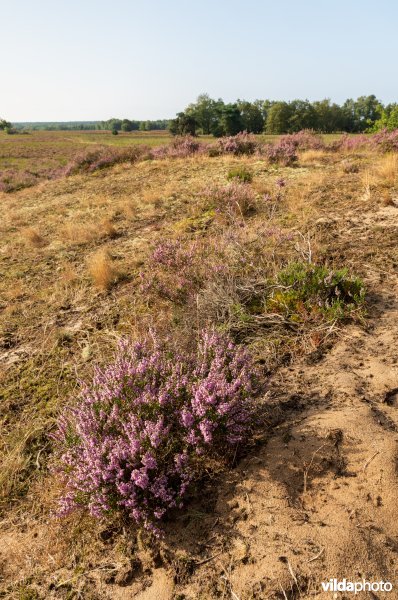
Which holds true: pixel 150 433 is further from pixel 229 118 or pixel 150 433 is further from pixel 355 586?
pixel 229 118

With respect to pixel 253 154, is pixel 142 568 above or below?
below

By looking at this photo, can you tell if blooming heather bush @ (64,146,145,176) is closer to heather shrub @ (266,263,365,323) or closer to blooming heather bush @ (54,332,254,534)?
heather shrub @ (266,263,365,323)

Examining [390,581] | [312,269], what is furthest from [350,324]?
[390,581]

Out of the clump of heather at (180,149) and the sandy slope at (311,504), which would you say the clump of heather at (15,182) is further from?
the sandy slope at (311,504)

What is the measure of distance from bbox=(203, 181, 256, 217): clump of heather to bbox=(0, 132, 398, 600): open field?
2.8 inches

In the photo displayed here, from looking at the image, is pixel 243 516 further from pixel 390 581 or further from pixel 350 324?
pixel 350 324

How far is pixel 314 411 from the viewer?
2.76 metres

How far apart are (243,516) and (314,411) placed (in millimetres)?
939

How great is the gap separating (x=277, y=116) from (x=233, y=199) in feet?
255

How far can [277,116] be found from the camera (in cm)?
7538

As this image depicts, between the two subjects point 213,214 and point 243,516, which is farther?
point 213,214

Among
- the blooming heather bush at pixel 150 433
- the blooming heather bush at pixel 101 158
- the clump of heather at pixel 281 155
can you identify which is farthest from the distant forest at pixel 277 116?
the blooming heather bush at pixel 150 433

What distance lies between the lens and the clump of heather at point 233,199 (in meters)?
7.90

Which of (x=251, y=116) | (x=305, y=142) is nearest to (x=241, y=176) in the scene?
(x=305, y=142)
